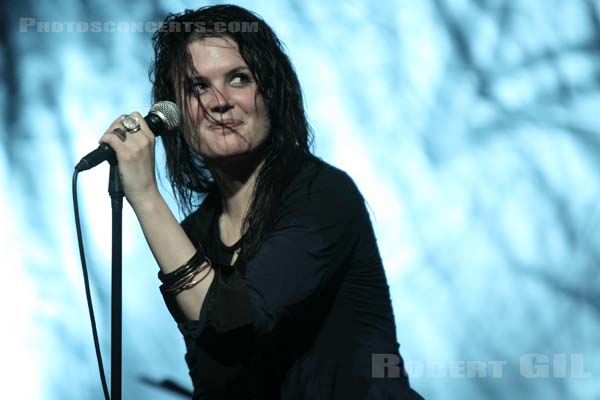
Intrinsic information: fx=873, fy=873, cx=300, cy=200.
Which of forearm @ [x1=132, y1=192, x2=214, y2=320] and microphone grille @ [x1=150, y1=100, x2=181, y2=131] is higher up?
microphone grille @ [x1=150, y1=100, x2=181, y2=131]

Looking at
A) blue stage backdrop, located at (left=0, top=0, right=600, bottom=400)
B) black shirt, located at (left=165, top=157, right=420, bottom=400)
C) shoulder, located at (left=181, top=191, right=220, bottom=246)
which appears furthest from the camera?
blue stage backdrop, located at (left=0, top=0, right=600, bottom=400)

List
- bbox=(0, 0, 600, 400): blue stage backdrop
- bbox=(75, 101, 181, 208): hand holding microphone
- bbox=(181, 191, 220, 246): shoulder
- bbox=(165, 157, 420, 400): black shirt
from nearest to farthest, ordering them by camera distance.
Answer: bbox=(75, 101, 181, 208): hand holding microphone
bbox=(165, 157, 420, 400): black shirt
bbox=(181, 191, 220, 246): shoulder
bbox=(0, 0, 600, 400): blue stage backdrop

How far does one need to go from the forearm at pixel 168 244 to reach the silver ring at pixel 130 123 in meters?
0.09

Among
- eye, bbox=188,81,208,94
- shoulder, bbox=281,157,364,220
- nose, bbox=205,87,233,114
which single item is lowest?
shoulder, bbox=281,157,364,220

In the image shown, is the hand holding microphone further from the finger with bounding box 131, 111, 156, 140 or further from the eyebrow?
the eyebrow

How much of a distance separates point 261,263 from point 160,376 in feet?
3.50

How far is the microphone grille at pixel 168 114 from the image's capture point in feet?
3.66

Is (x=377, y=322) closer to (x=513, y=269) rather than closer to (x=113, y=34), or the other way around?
(x=513, y=269)

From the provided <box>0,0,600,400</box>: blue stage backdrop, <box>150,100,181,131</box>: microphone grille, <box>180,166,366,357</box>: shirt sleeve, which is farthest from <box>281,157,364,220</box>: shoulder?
<box>0,0,600,400</box>: blue stage backdrop

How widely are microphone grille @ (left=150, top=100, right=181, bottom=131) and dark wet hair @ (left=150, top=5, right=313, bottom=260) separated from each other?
0.25 m

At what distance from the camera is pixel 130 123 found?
1.06 meters

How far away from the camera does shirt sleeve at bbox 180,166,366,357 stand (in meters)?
1.07

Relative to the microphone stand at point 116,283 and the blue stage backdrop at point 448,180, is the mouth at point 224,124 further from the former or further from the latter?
the blue stage backdrop at point 448,180

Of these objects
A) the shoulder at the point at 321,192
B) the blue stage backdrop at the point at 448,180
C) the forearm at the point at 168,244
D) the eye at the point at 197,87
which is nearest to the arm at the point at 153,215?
the forearm at the point at 168,244
